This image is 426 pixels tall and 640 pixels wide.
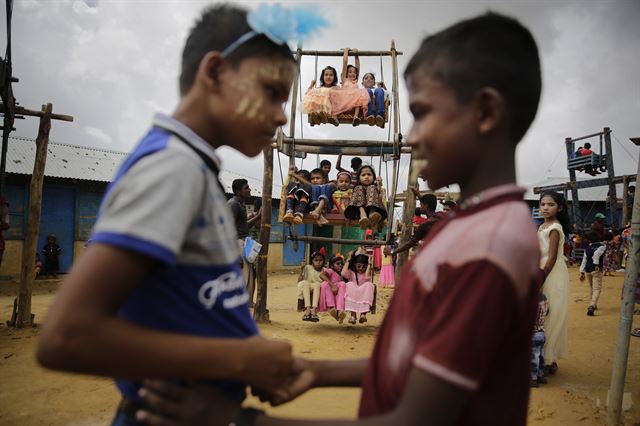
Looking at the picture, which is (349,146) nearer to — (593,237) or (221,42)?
(221,42)

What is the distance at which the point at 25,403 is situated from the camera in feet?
12.2

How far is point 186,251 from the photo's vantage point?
0.85 meters

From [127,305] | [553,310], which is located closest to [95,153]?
[553,310]

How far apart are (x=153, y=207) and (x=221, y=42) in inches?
20.2

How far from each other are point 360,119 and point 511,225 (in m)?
6.70

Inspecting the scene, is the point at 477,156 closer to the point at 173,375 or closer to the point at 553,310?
the point at 173,375

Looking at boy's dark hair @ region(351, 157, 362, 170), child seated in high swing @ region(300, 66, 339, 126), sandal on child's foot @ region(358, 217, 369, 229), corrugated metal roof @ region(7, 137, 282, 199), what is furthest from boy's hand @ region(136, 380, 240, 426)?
corrugated metal roof @ region(7, 137, 282, 199)

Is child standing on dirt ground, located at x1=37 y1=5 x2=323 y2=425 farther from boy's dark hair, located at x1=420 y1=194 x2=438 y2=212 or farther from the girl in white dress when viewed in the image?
boy's dark hair, located at x1=420 y1=194 x2=438 y2=212

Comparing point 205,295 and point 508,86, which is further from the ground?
point 508,86

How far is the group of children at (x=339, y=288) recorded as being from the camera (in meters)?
7.39

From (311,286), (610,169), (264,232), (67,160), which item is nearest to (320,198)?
(264,232)

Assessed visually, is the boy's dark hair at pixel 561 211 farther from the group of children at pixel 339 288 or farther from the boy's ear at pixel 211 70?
the boy's ear at pixel 211 70

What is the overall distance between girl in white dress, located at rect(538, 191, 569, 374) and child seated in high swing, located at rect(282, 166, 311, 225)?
3701mm

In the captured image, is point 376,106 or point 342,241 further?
point 376,106
